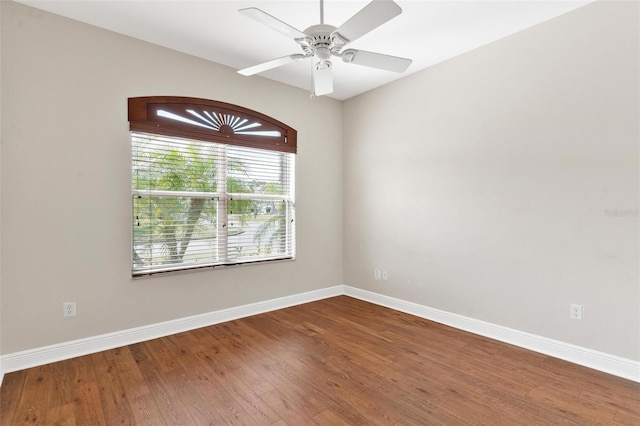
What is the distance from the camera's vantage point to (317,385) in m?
2.15

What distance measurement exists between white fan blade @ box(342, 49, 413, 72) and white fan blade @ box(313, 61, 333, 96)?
152mm

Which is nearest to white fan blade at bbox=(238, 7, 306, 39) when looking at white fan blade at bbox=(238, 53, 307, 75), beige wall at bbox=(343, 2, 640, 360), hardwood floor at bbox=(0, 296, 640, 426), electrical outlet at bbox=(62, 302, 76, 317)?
white fan blade at bbox=(238, 53, 307, 75)

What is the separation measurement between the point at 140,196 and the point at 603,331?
4004 millimetres

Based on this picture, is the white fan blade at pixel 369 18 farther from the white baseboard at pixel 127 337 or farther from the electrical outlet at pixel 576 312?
the white baseboard at pixel 127 337

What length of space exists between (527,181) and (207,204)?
3.08 m

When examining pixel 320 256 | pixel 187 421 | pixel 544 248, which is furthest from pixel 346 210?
pixel 187 421

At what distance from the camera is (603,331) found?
7.75ft

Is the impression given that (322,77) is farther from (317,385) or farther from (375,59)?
(317,385)

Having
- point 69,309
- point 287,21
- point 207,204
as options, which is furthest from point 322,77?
point 69,309

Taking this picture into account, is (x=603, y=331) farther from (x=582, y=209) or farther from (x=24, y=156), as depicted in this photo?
(x=24, y=156)

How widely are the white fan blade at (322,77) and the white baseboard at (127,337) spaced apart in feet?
8.10

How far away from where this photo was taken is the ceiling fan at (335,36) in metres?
1.66

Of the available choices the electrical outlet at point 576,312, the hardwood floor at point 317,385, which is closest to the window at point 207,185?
the hardwood floor at point 317,385

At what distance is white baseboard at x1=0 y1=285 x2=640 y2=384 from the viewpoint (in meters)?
2.32
